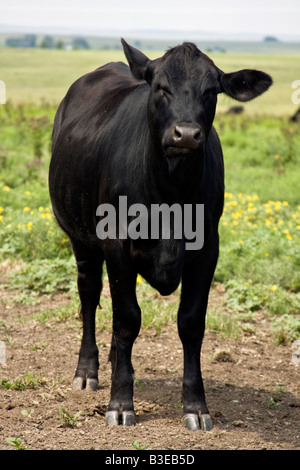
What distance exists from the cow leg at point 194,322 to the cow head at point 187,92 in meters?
0.81

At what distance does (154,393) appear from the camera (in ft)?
15.5

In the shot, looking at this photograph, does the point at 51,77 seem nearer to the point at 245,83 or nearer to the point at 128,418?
the point at 245,83

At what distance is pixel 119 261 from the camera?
412 cm

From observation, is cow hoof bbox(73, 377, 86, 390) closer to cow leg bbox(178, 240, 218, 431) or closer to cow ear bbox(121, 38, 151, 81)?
cow leg bbox(178, 240, 218, 431)

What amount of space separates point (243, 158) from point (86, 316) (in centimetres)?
893

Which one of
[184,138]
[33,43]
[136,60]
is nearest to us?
[184,138]

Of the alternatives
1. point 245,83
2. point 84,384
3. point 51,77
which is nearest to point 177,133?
point 245,83

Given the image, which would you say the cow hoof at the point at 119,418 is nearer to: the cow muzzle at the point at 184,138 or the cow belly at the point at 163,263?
the cow belly at the point at 163,263

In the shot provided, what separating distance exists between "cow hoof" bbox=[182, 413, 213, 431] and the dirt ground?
5cm

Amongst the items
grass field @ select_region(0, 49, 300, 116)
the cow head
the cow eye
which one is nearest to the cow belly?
the cow head

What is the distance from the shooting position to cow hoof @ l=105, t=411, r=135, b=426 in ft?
13.6

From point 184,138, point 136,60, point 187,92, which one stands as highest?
point 136,60

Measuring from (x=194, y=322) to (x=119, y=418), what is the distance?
2.37 feet

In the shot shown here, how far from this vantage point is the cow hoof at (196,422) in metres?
4.12
